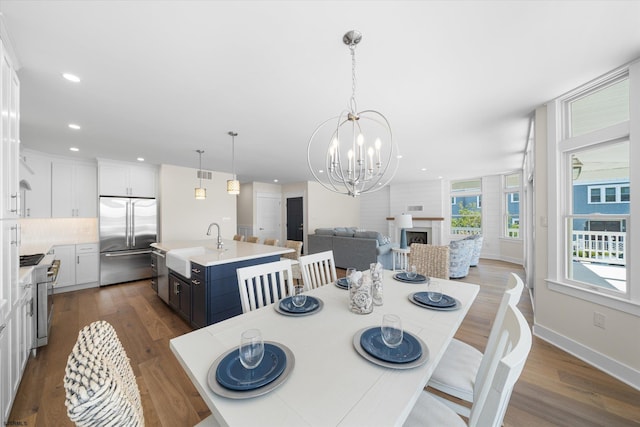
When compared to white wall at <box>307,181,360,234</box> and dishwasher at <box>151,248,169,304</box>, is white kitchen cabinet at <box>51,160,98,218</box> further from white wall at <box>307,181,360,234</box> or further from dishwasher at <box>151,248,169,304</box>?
white wall at <box>307,181,360,234</box>

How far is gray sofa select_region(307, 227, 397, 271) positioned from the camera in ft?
16.9

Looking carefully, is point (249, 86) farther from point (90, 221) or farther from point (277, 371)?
point (90, 221)

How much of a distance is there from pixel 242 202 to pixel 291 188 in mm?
1671

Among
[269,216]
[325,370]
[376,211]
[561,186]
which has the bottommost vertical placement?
[325,370]

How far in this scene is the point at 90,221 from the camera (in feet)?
15.6

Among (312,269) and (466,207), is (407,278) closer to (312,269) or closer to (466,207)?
(312,269)

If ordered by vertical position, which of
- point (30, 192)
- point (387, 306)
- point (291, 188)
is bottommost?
point (387, 306)

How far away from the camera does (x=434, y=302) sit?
1.62 m

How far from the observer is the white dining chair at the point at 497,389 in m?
0.64

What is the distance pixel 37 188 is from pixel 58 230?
31.0 inches

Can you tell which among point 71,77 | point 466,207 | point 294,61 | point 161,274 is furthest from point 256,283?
point 466,207

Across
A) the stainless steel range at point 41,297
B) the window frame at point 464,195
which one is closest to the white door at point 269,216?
the stainless steel range at point 41,297

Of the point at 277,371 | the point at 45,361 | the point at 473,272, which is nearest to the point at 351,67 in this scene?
the point at 277,371

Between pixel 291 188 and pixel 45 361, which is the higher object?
pixel 291 188
